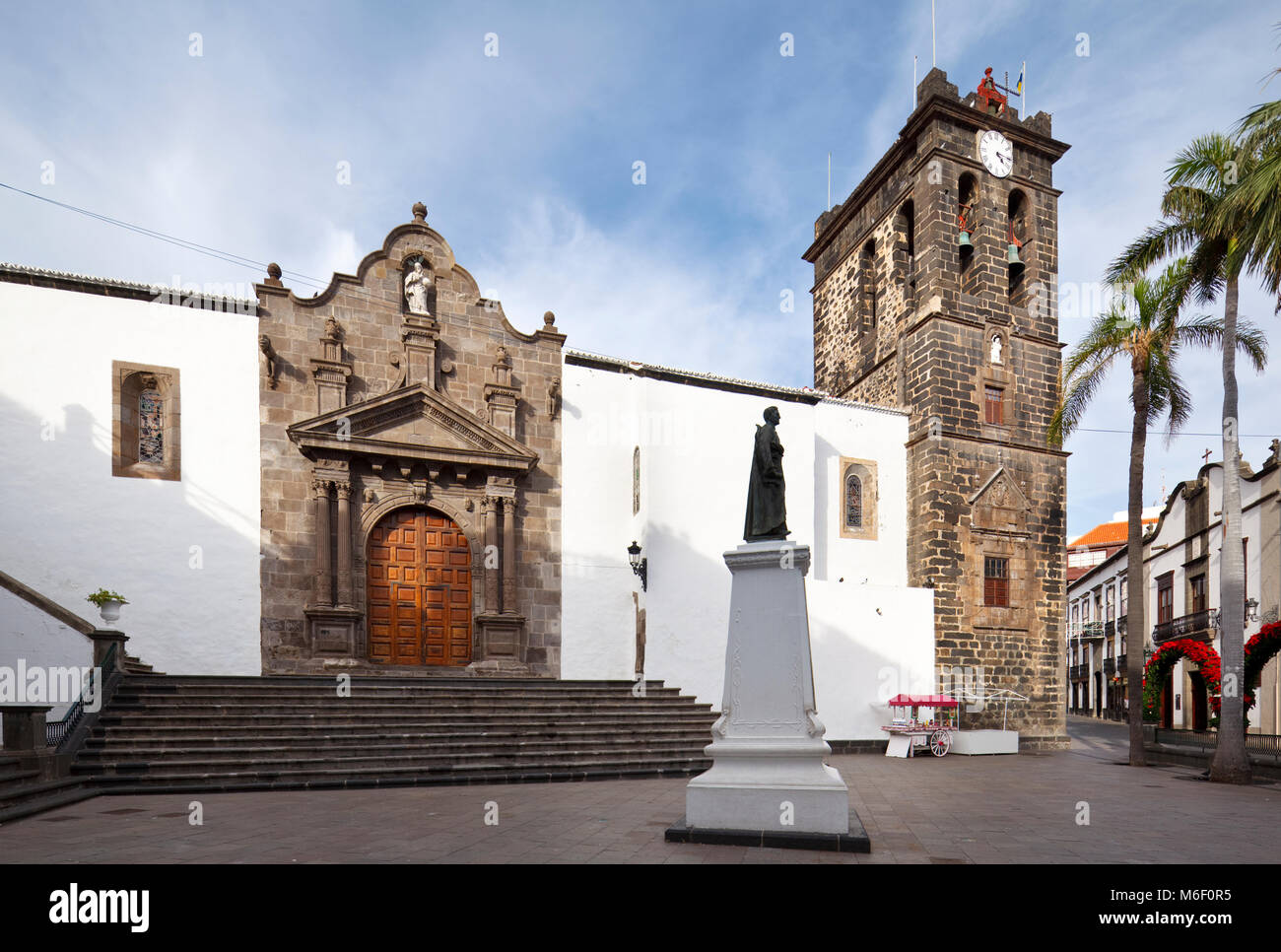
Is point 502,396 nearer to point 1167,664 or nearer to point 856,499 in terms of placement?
point 856,499

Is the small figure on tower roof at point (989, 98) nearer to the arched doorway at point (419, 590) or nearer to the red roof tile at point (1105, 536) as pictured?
the arched doorway at point (419, 590)

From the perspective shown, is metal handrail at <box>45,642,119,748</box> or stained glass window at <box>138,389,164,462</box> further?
stained glass window at <box>138,389,164,462</box>

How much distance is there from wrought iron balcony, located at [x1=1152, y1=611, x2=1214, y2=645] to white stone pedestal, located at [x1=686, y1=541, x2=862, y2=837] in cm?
2413

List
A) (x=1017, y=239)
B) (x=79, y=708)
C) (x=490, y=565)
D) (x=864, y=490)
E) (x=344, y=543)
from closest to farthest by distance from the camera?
(x=79, y=708) < (x=344, y=543) < (x=490, y=565) < (x=864, y=490) < (x=1017, y=239)

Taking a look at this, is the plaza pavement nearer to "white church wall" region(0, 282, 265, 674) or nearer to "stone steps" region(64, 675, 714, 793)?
"stone steps" region(64, 675, 714, 793)

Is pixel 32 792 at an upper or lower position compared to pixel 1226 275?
lower

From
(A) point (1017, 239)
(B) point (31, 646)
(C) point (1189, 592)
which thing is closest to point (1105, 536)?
(C) point (1189, 592)

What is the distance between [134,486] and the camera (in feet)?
45.9

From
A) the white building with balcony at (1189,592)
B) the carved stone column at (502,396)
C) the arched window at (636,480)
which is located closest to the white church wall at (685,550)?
the arched window at (636,480)

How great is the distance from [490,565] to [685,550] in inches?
163

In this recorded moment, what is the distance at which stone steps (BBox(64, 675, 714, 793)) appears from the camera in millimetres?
10625

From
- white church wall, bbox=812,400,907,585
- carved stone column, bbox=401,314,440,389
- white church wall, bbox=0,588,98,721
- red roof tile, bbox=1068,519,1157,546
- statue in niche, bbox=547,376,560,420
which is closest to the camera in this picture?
white church wall, bbox=0,588,98,721

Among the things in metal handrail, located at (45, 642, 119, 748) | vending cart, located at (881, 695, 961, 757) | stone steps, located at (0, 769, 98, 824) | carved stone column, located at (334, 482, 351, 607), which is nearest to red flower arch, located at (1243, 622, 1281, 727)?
vending cart, located at (881, 695, 961, 757)

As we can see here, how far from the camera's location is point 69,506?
1359cm
